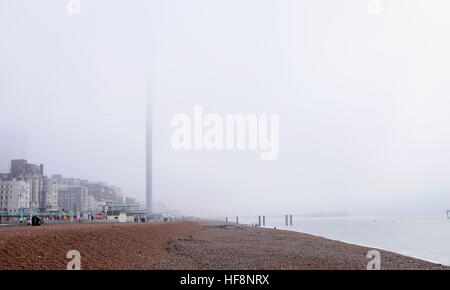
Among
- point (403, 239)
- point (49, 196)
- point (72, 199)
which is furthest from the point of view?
point (72, 199)

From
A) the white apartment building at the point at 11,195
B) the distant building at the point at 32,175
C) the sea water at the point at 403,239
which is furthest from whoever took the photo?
the distant building at the point at 32,175

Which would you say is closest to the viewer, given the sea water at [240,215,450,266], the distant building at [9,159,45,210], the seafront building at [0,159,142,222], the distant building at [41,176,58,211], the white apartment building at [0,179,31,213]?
the sea water at [240,215,450,266]

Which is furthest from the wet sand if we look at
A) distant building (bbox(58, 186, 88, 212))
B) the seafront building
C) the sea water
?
distant building (bbox(58, 186, 88, 212))

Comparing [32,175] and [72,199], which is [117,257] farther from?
[72,199]

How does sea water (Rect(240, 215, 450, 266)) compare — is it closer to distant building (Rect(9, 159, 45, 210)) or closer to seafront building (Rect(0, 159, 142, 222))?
seafront building (Rect(0, 159, 142, 222))

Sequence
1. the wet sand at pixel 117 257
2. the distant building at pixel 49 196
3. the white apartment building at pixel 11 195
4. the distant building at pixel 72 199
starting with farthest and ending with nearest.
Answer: the distant building at pixel 72 199 < the distant building at pixel 49 196 < the white apartment building at pixel 11 195 < the wet sand at pixel 117 257

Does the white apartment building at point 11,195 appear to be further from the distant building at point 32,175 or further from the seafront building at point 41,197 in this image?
the distant building at point 32,175

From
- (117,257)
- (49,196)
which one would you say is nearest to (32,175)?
(49,196)

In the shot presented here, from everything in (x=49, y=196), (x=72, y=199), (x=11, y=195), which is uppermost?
(x=11, y=195)

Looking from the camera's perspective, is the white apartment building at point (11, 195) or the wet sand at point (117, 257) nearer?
the wet sand at point (117, 257)

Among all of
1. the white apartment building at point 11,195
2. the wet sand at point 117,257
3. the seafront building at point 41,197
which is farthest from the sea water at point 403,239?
the white apartment building at point 11,195
